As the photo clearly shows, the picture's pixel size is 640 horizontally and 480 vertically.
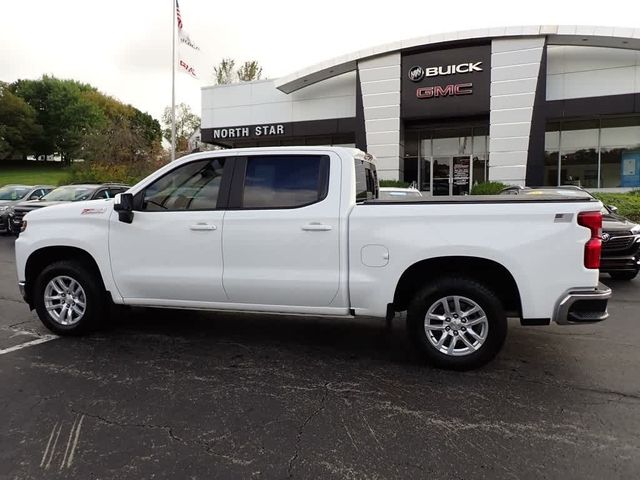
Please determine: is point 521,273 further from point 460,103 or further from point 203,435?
point 460,103

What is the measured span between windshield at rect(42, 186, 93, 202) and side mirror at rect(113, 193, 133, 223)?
9943 millimetres

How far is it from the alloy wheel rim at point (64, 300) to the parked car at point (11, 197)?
12329 mm

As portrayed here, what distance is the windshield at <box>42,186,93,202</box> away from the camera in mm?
14125

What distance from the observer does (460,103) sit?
20.6m

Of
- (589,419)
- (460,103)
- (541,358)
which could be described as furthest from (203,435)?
(460,103)

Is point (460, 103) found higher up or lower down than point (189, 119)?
lower down

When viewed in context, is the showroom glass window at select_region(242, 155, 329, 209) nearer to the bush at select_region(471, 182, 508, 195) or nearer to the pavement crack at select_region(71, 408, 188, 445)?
the pavement crack at select_region(71, 408, 188, 445)

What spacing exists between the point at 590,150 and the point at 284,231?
20622 millimetres

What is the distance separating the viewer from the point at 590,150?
69.6 ft

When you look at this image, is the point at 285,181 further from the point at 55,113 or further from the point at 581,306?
the point at 55,113

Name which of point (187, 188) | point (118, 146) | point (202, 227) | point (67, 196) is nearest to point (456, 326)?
point (202, 227)

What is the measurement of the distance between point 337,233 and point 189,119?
5967 centimetres

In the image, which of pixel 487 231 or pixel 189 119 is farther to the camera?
pixel 189 119

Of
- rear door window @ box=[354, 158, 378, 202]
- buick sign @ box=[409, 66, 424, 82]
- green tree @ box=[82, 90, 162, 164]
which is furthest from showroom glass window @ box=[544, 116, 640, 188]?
green tree @ box=[82, 90, 162, 164]
